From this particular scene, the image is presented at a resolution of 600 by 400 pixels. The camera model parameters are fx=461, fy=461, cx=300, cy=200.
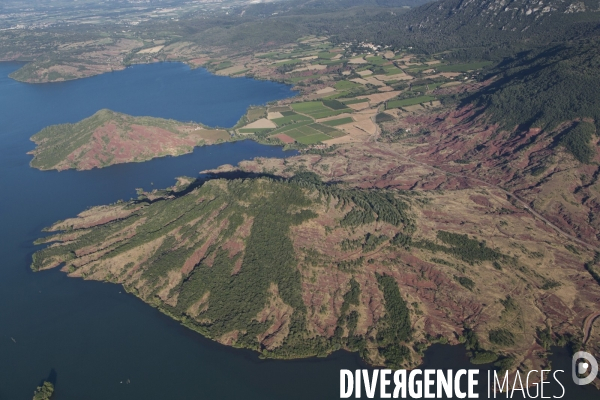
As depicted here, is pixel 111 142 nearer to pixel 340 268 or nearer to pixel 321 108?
pixel 321 108

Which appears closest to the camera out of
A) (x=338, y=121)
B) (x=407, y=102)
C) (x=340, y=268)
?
(x=340, y=268)

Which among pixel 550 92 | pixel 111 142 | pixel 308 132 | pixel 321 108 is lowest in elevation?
pixel 308 132

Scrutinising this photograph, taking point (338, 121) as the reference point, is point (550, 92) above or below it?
above

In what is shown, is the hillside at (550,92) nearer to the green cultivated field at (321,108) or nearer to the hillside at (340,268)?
the hillside at (340,268)

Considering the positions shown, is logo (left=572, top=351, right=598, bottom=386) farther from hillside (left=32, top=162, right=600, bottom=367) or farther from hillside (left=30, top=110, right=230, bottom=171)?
hillside (left=30, top=110, right=230, bottom=171)

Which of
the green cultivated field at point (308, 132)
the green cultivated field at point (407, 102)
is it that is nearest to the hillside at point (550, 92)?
the green cultivated field at point (407, 102)

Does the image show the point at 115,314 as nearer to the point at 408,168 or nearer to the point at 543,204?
the point at 408,168

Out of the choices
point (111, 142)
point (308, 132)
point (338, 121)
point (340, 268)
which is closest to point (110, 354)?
point (340, 268)

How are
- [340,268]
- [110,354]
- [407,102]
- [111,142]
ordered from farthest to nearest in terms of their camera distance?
[407,102] < [111,142] < [340,268] < [110,354]

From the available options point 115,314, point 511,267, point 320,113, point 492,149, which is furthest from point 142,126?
point 511,267
